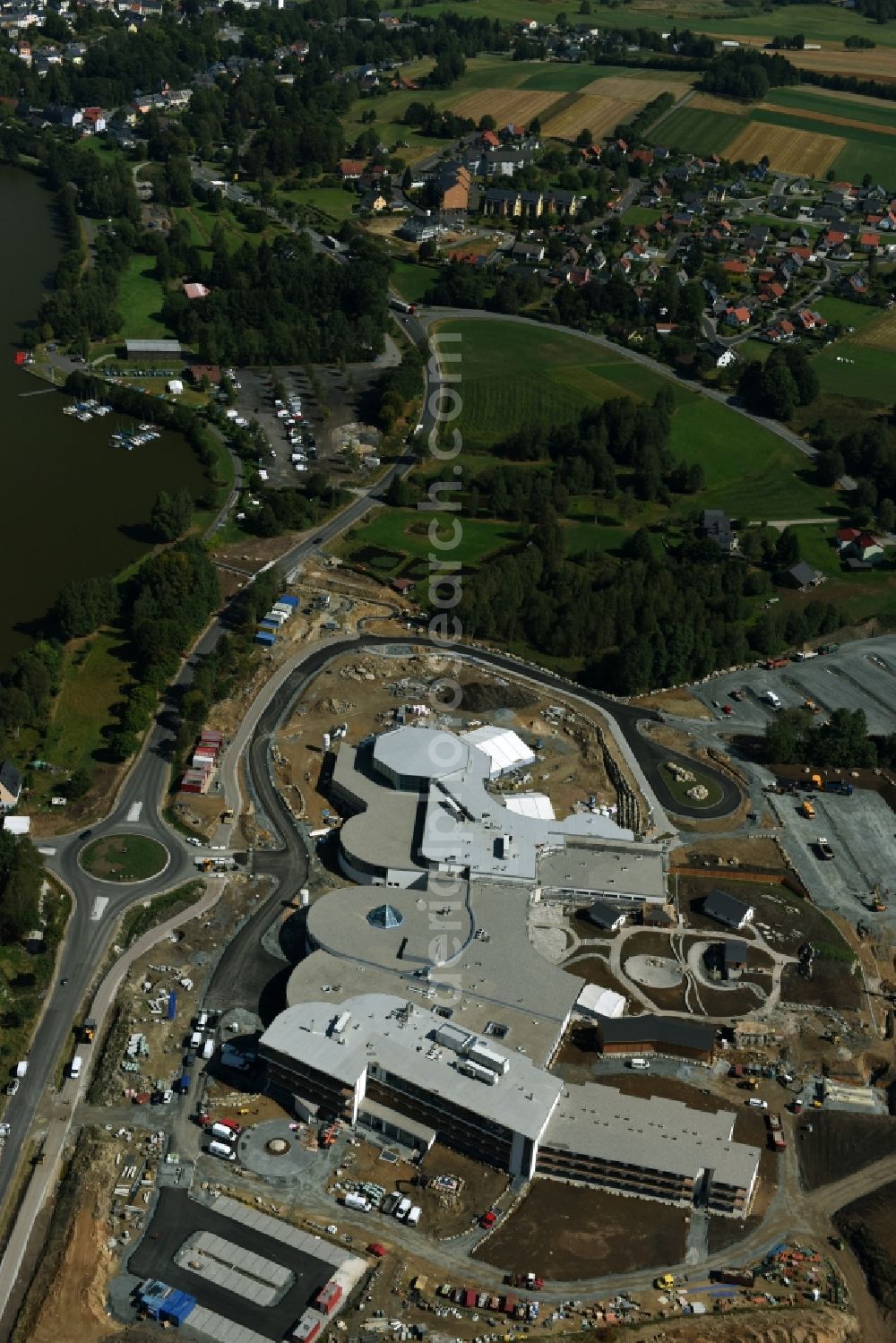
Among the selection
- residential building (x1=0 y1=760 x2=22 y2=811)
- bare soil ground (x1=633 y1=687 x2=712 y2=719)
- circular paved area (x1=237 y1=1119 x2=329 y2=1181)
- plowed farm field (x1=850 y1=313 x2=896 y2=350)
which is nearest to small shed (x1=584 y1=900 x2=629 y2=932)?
circular paved area (x1=237 y1=1119 x2=329 y2=1181)

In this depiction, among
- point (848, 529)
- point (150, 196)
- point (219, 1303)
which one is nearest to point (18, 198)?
point (150, 196)

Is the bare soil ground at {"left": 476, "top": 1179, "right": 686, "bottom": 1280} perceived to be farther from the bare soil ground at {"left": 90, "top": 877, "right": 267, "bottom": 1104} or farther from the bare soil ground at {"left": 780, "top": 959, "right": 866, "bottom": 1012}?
the bare soil ground at {"left": 90, "top": 877, "right": 267, "bottom": 1104}

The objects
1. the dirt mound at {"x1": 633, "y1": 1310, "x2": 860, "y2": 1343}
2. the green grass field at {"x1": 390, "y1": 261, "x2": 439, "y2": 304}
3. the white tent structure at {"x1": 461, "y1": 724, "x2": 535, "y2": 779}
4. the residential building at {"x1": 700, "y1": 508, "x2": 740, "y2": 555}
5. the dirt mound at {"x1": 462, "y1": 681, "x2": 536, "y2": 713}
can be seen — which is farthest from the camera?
the green grass field at {"x1": 390, "y1": 261, "x2": 439, "y2": 304}

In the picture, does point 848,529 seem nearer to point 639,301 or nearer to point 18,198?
A: point 639,301

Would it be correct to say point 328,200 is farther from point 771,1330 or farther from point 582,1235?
point 771,1330

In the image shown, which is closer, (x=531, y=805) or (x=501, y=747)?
(x=531, y=805)

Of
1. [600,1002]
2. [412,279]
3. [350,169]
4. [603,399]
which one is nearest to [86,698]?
[600,1002]
